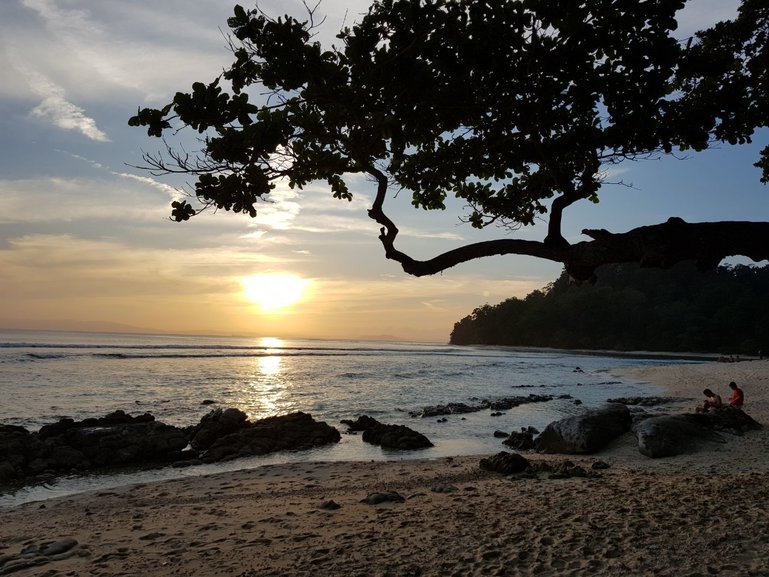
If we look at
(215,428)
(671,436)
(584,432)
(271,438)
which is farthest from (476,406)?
(215,428)

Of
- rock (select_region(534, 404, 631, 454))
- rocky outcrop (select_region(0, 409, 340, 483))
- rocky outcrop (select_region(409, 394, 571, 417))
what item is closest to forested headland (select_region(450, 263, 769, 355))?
rocky outcrop (select_region(409, 394, 571, 417))

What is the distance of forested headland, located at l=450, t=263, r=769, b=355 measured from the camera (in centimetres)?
9950

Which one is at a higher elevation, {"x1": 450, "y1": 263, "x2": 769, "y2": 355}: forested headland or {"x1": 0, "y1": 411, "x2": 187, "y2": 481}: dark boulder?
{"x1": 450, "y1": 263, "x2": 769, "y2": 355}: forested headland

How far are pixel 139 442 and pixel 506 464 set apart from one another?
29.1ft

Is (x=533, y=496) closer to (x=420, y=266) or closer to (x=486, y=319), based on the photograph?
(x=420, y=266)

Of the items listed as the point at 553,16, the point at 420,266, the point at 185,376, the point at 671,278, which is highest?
the point at 671,278

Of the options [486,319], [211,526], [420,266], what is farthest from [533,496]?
[486,319]

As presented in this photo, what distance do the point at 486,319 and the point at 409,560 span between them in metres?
156

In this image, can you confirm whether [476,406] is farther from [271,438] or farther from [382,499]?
[382,499]

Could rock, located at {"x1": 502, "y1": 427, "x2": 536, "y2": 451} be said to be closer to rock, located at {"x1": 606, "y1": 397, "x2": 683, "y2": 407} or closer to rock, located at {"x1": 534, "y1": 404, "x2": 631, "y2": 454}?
rock, located at {"x1": 534, "y1": 404, "x2": 631, "y2": 454}

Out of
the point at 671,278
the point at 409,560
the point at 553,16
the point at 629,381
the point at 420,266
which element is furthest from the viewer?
the point at 671,278

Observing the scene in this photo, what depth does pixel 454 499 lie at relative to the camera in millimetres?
→ 7996

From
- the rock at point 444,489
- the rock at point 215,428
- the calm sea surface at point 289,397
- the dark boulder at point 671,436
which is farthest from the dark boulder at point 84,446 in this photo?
the dark boulder at point 671,436

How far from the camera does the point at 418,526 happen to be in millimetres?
6523
